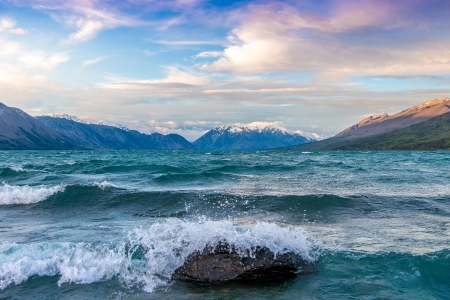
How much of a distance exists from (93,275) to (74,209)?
15480 millimetres

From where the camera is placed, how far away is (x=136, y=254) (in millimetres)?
13898

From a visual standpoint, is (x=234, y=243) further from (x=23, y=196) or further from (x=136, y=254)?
(x=23, y=196)

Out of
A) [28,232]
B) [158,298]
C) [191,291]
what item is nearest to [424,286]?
[191,291]

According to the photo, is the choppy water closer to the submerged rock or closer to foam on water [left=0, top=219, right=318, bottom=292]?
foam on water [left=0, top=219, right=318, bottom=292]

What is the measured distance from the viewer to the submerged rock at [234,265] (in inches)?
446

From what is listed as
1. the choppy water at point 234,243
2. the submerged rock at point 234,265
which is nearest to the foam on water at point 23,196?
the choppy water at point 234,243

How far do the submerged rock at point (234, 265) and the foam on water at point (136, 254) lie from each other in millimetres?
320

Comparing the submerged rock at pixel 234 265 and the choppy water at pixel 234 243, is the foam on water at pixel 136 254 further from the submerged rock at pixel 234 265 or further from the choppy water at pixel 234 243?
the submerged rock at pixel 234 265

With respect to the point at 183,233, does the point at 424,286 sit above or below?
below

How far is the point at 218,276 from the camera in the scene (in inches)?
444

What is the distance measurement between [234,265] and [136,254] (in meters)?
4.53

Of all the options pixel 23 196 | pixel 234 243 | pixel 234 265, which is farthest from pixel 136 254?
pixel 23 196

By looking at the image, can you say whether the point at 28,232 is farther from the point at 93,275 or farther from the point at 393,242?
the point at 393,242

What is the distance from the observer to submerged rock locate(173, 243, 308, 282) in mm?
11336
